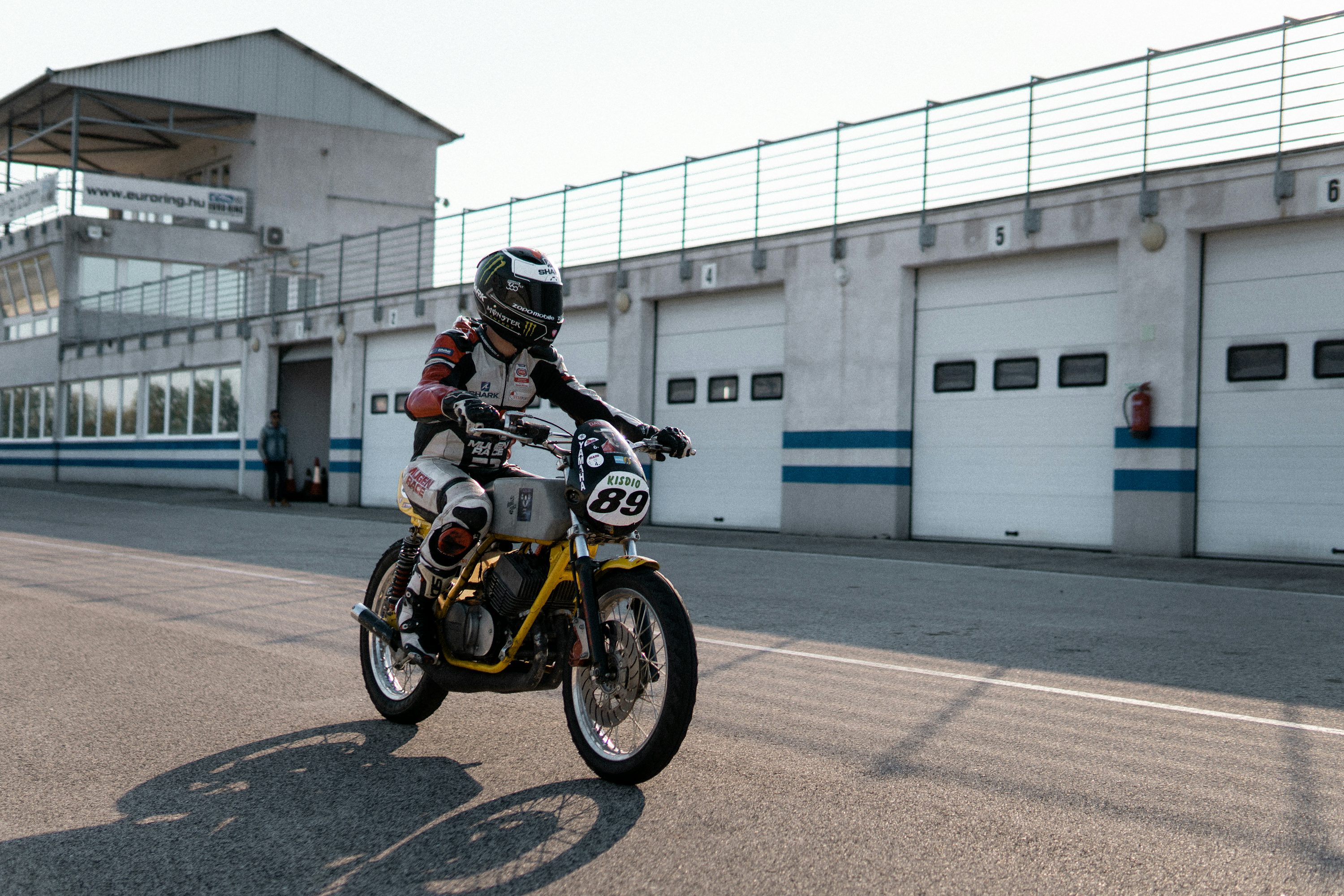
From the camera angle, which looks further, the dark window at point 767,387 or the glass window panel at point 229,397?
the glass window panel at point 229,397

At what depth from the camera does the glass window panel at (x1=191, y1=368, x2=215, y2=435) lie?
32.2 m

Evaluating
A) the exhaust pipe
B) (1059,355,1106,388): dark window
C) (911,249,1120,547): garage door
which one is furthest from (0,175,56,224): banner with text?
the exhaust pipe

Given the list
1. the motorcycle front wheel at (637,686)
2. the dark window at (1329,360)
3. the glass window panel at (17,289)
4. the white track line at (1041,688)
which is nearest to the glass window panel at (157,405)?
the glass window panel at (17,289)

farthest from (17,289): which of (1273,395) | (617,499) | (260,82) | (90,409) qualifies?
(617,499)

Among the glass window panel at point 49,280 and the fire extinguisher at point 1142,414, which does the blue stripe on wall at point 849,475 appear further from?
the glass window panel at point 49,280

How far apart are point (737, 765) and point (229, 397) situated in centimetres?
2975

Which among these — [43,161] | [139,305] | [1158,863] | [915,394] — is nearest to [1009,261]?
[915,394]

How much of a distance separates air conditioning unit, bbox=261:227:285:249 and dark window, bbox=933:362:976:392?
26399 millimetres

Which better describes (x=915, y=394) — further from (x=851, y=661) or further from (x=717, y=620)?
(x=851, y=661)

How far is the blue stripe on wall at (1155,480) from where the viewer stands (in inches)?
550

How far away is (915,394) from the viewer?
17141 millimetres

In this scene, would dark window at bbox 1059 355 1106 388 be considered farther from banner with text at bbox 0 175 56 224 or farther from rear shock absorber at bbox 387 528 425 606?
banner with text at bbox 0 175 56 224

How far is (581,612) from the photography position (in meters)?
4.10

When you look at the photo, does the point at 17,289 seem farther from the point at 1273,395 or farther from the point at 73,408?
the point at 1273,395
